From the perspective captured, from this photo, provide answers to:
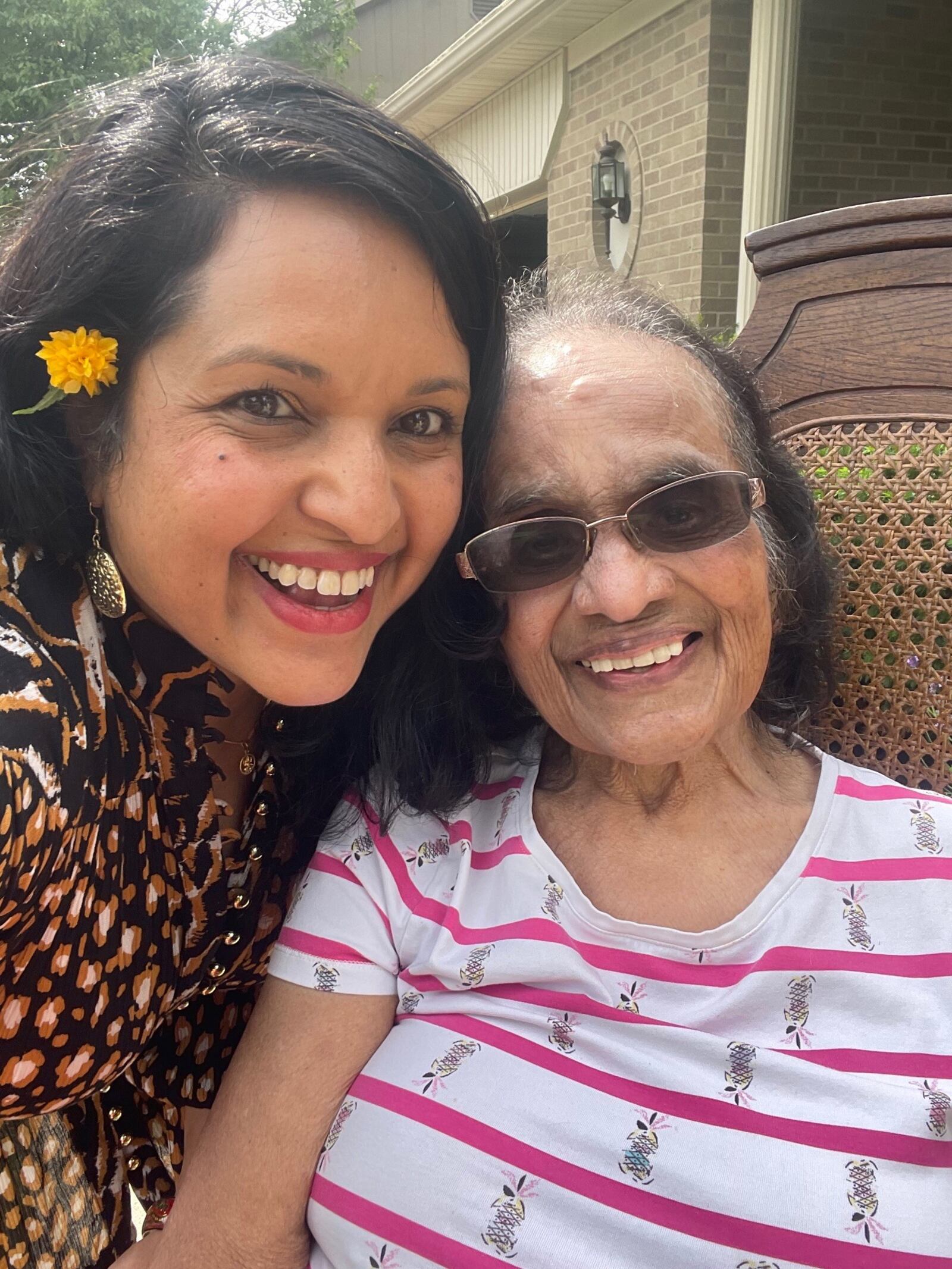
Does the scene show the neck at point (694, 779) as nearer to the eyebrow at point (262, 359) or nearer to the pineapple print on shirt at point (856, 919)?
the pineapple print on shirt at point (856, 919)

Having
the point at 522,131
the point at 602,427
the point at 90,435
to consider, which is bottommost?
the point at 90,435

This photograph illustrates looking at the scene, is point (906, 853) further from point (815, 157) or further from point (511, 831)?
point (815, 157)

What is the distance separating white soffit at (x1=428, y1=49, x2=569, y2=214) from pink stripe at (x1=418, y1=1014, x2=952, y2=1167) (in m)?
8.74

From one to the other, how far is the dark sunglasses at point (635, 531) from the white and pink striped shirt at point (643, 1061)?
1.49 ft

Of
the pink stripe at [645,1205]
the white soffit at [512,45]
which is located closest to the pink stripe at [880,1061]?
the pink stripe at [645,1205]

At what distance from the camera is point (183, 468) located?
4.76 ft

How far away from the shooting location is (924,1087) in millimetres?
1446

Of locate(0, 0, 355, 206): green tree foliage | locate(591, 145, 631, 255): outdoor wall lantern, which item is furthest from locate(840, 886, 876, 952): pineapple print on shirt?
locate(0, 0, 355, 206): green tree foliage

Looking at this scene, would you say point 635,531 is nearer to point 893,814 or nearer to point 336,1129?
point 893,814

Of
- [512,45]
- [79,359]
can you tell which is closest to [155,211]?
[79,359]

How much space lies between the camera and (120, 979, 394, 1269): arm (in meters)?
1.60

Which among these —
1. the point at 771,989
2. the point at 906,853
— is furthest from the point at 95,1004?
the point at 906,853

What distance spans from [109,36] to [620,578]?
11900 millimetres

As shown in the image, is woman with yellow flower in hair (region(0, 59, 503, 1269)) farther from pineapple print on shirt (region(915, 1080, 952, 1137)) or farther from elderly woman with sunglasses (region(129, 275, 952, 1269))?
pineapple print on shirt (region(915, 1080, 952, 1137))
